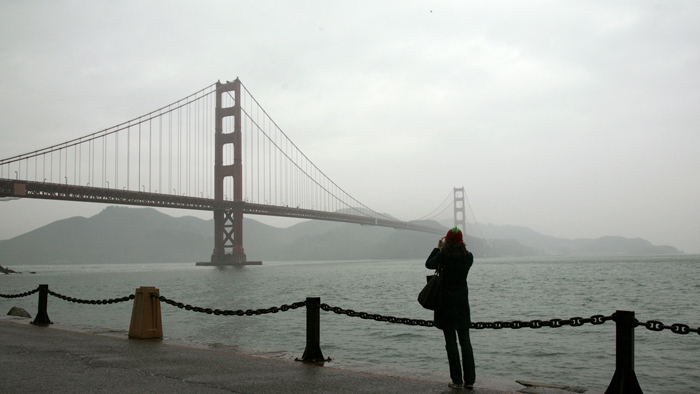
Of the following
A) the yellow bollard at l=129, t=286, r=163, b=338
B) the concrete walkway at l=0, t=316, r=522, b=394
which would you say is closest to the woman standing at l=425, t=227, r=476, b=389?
the concrete walkway at l=0, t=316, r=522, b=394

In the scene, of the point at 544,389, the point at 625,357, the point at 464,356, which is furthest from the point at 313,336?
the point at 625,357

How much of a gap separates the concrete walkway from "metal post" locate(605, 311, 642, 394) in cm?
93

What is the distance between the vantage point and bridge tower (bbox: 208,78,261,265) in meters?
65.0

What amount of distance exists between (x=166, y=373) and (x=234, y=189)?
6050cm

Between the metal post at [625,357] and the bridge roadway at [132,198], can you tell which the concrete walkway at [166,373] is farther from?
the bridge roadway at [132,198]

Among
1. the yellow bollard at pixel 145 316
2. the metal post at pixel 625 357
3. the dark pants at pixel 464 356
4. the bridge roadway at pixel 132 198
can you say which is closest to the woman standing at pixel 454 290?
the dark pants at pixel 464 356

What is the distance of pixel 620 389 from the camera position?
173 inches

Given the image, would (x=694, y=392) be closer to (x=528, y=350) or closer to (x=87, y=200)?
(x=528, y=350)

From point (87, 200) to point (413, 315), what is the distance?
40.1 metres

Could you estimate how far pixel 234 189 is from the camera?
65.0 metres

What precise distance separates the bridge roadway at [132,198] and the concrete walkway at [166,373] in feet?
141

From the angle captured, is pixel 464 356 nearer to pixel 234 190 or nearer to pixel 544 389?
pixel 544 389

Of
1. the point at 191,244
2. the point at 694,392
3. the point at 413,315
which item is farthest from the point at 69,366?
the point at 191,244

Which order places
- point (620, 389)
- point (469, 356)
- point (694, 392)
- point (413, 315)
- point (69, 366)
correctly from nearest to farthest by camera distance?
1. point (620, 389)
2. point (469, 356)
3. point (69, 366)
4. point (694, 392)
5. point (413, 315)
